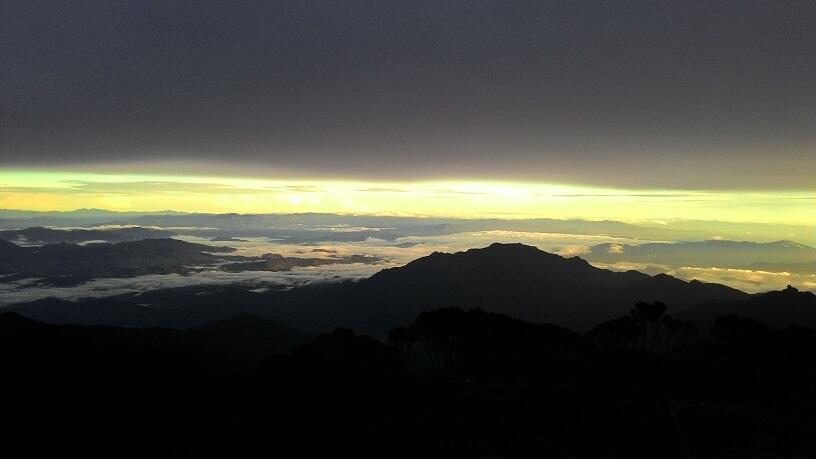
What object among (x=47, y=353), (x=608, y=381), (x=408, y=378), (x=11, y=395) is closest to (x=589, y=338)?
(x=608, y=381)

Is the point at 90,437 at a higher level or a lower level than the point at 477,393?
lower

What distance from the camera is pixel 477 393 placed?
6569 centimetres

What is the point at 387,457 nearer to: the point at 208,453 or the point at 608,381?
the point at 208,453

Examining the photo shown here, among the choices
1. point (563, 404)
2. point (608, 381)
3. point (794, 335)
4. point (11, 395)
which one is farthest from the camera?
point (794, 335)

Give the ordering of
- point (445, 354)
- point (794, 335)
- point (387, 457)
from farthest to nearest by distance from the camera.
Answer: point (445, 354) → point (794, 335) → point (387, 457)

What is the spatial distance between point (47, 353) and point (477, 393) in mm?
107998

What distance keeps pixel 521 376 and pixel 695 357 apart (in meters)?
41.0

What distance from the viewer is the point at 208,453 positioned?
52.9m

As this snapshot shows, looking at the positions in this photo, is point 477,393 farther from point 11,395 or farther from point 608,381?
point 11,395

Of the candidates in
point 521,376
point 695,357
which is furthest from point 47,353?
point 695,357

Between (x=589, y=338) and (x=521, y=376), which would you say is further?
(x=589, y=338)

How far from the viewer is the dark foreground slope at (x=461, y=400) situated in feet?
170

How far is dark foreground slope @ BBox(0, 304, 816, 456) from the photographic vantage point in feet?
170

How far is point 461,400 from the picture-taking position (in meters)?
63.4
